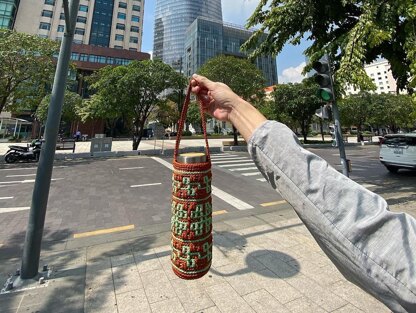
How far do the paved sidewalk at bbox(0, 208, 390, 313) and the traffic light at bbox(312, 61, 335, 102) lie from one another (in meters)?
2.79

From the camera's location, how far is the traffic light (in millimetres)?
4755

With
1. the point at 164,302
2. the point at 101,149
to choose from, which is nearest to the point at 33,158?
the point at 101,149

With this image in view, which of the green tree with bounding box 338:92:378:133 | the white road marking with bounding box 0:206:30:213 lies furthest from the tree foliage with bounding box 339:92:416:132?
the white road marking with bounding box 0:206:30:213

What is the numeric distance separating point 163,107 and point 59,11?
1815 inches

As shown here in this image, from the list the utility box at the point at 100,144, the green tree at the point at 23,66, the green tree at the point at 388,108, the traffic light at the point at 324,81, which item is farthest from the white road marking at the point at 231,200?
the green tree at the point at 388,108

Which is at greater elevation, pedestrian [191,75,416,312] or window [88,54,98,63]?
window [88,54,98,63]

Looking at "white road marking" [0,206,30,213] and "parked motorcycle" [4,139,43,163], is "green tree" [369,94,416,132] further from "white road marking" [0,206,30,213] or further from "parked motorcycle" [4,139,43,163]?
"white road marking" [0,206,30,213]

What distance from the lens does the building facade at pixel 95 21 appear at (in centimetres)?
4582

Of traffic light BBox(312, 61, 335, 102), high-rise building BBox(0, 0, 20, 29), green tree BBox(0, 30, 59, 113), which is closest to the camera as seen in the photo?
traffic light BBox(312, 61, 335, 102)

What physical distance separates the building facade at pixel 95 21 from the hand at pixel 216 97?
188ft

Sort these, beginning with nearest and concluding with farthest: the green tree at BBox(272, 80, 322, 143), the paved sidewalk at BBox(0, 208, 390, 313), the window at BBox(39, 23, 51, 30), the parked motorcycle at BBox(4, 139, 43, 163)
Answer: the paved sidewalk at BBox(0, 208, 390, 313)
the parked motorcycle at BBox(4, 139, 43, 163)
the green tree at BBox(272, 80, 322, 143)
the window at BBox(39, 23, 51, 30)

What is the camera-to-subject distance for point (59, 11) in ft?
156

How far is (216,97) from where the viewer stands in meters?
1.18

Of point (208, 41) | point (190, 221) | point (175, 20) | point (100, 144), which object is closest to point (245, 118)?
point (190, 221)
